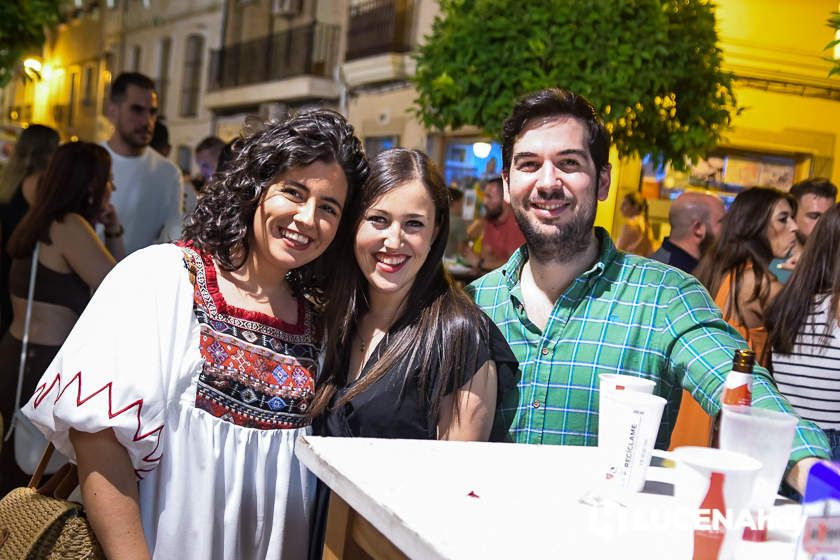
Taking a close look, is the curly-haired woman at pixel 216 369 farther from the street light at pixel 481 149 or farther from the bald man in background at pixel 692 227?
the street light at pixel 481 149

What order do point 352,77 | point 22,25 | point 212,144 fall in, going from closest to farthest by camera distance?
point 22,25, point 212,144, point 352,77

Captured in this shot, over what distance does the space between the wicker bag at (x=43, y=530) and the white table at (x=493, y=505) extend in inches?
21.8

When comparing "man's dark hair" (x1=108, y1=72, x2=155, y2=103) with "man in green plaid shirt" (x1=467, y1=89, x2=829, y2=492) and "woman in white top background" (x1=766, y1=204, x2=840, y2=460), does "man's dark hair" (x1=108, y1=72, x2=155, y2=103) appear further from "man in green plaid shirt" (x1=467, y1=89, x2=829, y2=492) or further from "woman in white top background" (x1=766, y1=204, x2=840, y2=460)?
"woman in white top background" (x1=766, y1=204, x2=840, y2=460)

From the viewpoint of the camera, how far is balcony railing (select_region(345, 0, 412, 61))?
48.6ft

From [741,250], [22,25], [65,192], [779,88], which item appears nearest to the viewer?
[65,192]

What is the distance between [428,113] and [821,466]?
16.3 feet

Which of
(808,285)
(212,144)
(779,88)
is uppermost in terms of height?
(779,88)

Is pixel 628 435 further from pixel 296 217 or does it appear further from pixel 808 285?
pixel 808 285

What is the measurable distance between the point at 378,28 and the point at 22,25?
980 cm

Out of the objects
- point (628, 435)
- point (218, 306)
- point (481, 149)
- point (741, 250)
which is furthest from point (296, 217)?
point (481, 149)

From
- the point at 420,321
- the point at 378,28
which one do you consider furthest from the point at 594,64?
the point at 378,28

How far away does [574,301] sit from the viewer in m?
2.48

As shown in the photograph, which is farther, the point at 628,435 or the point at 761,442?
the point at 628,435

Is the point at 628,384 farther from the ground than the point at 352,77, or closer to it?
closer to it
